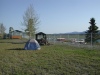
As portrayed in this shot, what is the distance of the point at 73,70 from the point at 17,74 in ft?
7.66

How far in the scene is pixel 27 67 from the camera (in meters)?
8.58

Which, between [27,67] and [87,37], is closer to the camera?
[27,67]

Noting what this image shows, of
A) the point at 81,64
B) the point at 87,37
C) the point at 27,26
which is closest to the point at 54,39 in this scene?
the point at 87,37

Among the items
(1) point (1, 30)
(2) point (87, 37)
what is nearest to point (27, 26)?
(2) point (87, 37)

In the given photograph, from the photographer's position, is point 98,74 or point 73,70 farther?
point 73,70

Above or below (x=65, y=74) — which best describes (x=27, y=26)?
above

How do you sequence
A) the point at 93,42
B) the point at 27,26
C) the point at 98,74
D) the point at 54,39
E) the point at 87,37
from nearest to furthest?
1. the point at 98,74
2. the point at 93,42
3. the point at 87,37
4. the point at 54,39
5. the point at 27,26

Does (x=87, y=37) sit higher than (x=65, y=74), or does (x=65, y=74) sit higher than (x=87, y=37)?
(x=87, y=37)

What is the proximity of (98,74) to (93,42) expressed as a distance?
47.0 ft

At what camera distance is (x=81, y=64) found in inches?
352

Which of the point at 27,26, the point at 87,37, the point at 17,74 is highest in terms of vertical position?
the point at 27,26

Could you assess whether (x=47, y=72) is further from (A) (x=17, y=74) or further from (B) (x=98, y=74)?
(B) (x=98, y=74)

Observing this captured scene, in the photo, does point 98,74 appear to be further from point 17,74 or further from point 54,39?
point 54,39

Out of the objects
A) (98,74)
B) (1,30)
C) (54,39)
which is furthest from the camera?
(1,30)
